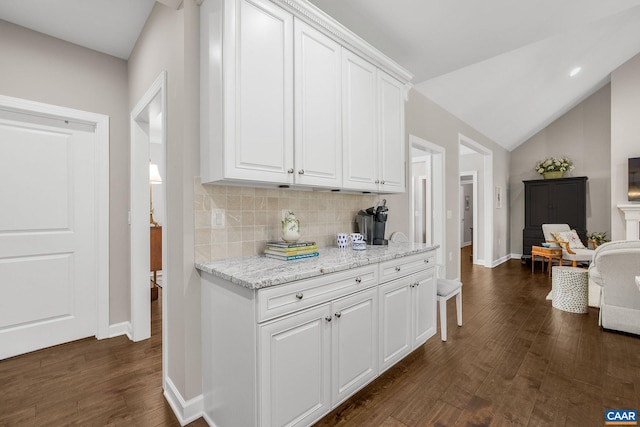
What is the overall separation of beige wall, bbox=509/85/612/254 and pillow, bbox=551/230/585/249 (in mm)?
1083

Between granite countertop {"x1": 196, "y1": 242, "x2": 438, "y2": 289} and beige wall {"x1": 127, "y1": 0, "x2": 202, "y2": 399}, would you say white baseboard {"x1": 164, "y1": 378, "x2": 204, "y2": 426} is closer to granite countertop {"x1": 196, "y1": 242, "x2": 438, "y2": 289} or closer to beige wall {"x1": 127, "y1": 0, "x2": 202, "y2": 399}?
beige wall {"x1": 127, "y1": 0, "x2": 202, "y2": 399}

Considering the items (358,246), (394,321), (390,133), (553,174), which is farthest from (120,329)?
(553,174)

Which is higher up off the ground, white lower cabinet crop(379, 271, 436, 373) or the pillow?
the pillow

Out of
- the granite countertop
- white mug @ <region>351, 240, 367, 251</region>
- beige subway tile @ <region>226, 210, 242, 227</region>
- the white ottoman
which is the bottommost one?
the white ottoman

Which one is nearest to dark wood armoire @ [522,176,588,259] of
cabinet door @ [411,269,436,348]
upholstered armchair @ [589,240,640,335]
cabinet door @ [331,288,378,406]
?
upholstered armchair @ [589,240,640,335]

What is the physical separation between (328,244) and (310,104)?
3.81 feet

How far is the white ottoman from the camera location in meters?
3.39

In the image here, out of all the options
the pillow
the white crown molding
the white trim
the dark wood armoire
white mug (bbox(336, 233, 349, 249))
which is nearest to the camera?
the white crown molding

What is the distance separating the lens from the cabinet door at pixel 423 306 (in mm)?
2334

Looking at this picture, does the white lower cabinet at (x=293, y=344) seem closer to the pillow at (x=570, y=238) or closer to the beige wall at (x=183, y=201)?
the beige wall at (x=183, y=201)

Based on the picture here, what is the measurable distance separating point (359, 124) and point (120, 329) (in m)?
2.94

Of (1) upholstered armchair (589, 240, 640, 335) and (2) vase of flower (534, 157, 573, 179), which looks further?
(2) vase of flower (534, 157, 573, 179)

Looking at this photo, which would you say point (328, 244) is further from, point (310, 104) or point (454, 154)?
point (454, 154)

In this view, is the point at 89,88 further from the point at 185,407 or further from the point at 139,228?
the point at 185,407
